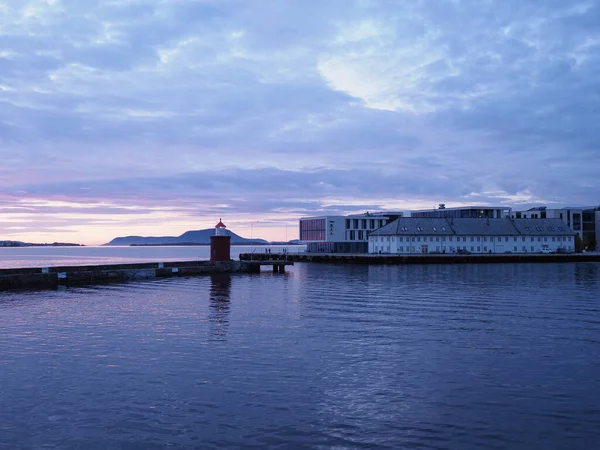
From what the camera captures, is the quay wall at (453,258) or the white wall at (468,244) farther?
the white wall at (468,244)

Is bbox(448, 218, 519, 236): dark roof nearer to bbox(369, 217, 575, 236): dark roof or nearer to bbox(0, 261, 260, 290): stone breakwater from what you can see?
bbox(369, 217, 575, 236): dark roof

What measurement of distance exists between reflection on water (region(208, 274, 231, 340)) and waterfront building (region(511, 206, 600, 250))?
114m

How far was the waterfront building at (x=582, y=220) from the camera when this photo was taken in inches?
5763

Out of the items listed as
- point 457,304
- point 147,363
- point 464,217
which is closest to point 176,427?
point 147,363

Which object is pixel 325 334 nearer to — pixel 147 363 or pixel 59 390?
pixel 147 363

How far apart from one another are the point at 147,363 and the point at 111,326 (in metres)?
9.54

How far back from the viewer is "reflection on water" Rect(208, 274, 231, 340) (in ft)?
91.4

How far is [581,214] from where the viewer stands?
150 m

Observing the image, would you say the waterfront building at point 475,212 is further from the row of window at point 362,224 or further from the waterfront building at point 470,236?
the row of window at point 362,224

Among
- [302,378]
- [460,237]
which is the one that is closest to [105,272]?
[302,378]

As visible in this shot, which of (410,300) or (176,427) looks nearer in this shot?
(176,427)

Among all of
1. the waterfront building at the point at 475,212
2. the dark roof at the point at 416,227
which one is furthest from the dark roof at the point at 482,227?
the waterfront building at the point at 475,212

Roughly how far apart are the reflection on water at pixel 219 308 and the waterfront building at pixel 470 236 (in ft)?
216

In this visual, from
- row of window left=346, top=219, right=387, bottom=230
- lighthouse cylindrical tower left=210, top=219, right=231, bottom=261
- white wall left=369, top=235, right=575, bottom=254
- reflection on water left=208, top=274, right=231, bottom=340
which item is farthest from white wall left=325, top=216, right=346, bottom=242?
reflection on water left=208, top=274, right=231, bottom=340
